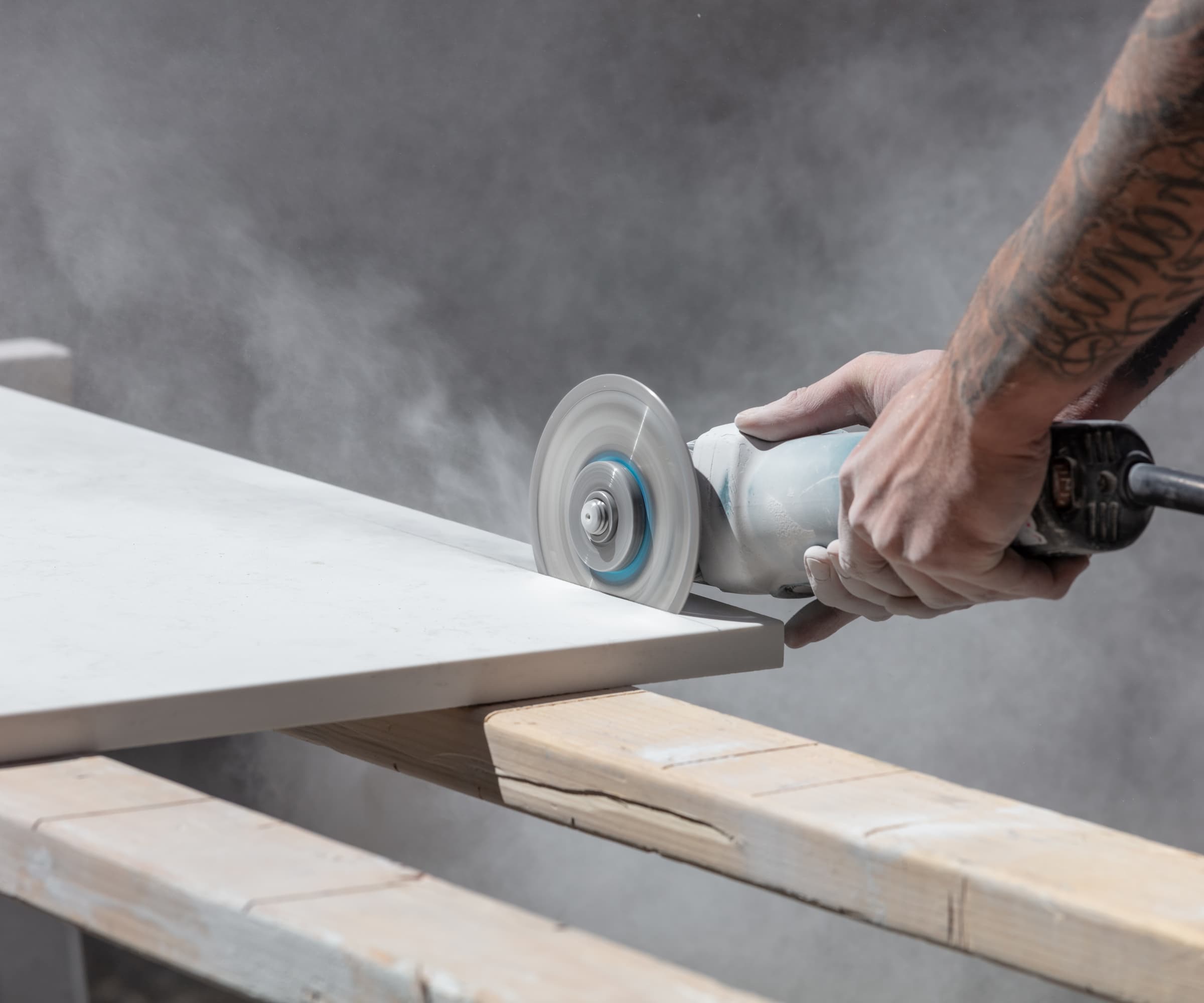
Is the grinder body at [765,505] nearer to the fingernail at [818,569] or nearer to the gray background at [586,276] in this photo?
the fingernail at [818,569]

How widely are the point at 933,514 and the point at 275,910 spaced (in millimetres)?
600

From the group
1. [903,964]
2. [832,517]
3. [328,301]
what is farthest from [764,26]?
[903,964]

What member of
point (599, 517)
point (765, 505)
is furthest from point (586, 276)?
point (765, 505)

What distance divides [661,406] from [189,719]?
55cm

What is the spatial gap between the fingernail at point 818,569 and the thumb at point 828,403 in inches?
6.0

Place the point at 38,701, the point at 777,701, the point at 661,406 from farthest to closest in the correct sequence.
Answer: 1. the point at 777,701
2. the point at 661,406
3. the point at 38,701

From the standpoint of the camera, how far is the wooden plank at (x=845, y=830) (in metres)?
0.76

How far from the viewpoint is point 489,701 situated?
1.16 metres

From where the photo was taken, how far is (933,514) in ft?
3.50

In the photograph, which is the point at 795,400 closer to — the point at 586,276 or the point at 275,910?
the point at 275,910

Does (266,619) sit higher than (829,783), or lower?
higher

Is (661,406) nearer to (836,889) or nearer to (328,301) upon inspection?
(836,889)

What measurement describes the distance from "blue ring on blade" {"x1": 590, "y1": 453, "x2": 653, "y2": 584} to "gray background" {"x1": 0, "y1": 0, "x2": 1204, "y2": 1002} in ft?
3.81

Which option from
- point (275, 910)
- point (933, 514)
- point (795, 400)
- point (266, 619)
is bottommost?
point (275, 910)
